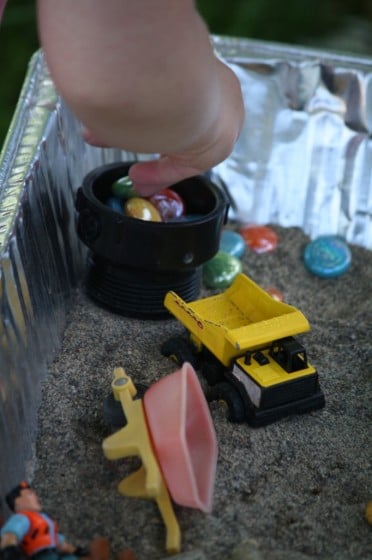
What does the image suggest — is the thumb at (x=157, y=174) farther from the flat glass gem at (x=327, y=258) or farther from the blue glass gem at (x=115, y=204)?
the flat glass gem at (x=327, y=258)

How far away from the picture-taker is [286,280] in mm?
1386

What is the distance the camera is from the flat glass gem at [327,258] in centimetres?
139

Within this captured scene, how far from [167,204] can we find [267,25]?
1.28 meters

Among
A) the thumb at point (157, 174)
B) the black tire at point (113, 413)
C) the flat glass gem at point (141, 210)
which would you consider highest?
the thumb at point (157, 174)

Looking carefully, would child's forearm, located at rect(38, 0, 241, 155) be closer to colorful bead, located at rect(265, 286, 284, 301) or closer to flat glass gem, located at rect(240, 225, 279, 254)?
colorful bead, located at rect(265, 286, 284, 301)

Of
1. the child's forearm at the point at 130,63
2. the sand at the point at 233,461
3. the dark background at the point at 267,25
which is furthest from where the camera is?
the dark background at the point at 267,25

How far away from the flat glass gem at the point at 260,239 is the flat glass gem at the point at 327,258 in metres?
0.06

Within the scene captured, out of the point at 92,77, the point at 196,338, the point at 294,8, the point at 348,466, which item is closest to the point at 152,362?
the point at 196,338

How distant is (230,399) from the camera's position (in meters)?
1.01

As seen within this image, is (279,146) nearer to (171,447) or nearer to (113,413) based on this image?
(113,413)

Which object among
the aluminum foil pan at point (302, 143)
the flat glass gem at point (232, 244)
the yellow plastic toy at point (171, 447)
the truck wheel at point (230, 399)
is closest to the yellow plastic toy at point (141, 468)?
the yellow plastic toy at point (171, 447)

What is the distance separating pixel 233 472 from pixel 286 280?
1.65 ft

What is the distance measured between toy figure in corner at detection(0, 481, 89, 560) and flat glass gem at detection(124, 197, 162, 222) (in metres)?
0.46

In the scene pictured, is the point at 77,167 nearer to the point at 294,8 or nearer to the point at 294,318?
the point at 294,318
